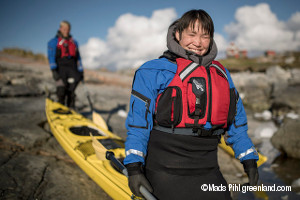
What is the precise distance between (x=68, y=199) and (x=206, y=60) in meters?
Answer: 2.22

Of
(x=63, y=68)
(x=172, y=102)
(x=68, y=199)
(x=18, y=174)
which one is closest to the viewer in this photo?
(x=172, y=102)

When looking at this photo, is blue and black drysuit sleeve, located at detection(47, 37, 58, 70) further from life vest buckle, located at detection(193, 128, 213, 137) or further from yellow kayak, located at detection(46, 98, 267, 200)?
life vest buckle, located at detection(193, 128, 213, 137)

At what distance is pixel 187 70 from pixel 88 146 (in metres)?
2.15

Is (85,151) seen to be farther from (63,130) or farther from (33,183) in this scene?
(63,130)

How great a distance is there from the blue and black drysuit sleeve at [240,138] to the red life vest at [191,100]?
0.92 ft

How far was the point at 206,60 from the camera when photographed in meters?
1.55

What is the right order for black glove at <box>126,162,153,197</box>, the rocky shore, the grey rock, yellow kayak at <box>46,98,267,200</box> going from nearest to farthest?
1. black glove at <box>126,162,153,197</box>
2. yellow kayak at <box>46,98,267,200</box>
3. the rocky shore
4. the grey rock

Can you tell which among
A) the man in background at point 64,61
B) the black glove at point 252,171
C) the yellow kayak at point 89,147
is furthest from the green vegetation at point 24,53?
the black glove at point 252,171

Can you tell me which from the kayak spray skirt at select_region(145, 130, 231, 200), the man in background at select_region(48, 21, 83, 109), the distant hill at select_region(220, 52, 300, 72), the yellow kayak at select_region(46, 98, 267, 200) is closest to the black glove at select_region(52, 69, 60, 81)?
the man in background at select_region(48, 21, 83, 109)

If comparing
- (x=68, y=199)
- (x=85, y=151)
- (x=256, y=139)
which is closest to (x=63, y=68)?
(x=85, y=151)

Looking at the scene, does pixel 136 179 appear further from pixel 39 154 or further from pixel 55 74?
pixel 55 74

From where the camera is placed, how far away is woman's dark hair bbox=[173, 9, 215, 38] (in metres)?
1.51

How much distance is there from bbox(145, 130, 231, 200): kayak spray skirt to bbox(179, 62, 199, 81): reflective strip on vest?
1.46 ft

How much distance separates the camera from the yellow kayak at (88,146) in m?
2.11
